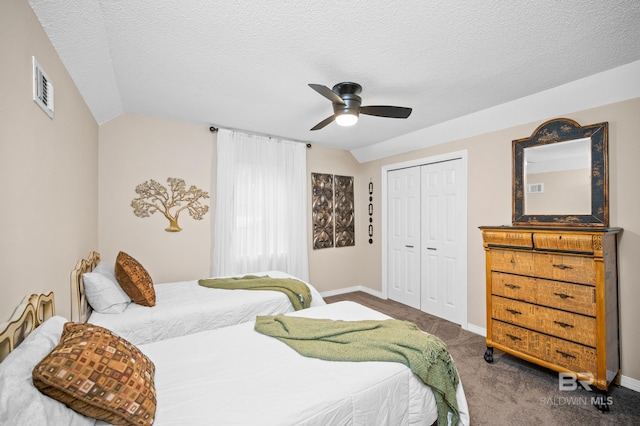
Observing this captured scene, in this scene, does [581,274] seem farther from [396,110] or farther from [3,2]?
[3,2]

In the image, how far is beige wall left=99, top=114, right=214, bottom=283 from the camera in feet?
10.3

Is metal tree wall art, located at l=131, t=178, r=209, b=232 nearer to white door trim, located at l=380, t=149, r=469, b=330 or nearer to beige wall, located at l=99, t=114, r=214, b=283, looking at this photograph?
beige wall, located at l=99, t=114, r=214, b=283

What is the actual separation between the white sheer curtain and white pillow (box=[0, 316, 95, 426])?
8.77ft

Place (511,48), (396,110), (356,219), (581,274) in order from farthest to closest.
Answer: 1. (356,219)
2. (396,110)
3. (581,274)
4. (511,48)

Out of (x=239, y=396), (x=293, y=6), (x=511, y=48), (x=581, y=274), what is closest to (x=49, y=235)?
(x=239, y=396)

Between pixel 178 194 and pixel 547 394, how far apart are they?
414 cm

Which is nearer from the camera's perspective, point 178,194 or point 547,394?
point 547,394

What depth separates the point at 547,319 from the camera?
7.53 ft

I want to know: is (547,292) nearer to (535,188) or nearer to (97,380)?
(535,188)

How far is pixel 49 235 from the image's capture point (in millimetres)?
1609

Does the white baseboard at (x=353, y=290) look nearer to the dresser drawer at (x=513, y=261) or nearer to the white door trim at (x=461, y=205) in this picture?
the white door trim at (x=461, y=205)

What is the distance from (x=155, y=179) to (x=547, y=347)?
4291mm

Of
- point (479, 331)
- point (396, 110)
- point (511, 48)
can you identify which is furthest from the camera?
point (479, 331)

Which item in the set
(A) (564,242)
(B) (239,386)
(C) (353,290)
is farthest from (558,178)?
(C) (353,290)
